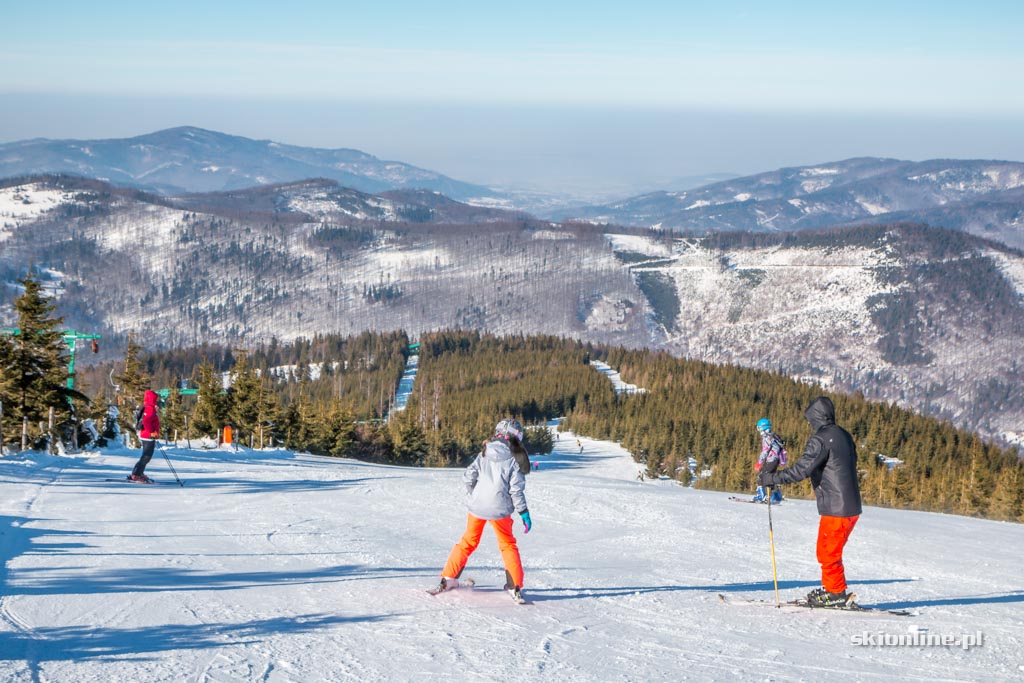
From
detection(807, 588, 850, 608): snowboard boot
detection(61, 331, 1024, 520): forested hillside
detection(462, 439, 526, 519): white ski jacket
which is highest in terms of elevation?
detection(462, 439, 526, 519): white ski jacket

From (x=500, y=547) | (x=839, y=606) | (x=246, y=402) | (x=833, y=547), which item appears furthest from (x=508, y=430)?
(x=246, y=402)

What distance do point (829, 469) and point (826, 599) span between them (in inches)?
56.8

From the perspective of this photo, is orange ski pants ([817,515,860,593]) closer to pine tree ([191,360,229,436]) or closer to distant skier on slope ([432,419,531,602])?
distant skier on slope ([432,419,531,602])

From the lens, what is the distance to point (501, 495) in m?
10.6

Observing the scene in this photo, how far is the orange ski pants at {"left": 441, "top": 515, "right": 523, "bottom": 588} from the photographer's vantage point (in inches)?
420

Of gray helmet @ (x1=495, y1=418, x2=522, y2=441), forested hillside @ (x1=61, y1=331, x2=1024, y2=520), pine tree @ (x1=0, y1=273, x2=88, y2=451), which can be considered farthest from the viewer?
forested hillside @ (x1=61, y1=331, x2=1024, y2=520)

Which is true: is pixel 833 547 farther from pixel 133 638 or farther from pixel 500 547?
pixel 133 638

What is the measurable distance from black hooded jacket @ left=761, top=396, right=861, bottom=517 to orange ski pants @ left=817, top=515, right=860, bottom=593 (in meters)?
0.10

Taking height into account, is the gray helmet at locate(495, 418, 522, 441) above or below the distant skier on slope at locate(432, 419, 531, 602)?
above

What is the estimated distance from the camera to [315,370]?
170375 mm

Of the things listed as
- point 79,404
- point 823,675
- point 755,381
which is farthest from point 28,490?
point 755,381

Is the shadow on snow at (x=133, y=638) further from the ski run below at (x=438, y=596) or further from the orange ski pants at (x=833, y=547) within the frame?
the orange ski pants at (x=833, y=547)

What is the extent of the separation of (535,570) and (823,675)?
4898mm

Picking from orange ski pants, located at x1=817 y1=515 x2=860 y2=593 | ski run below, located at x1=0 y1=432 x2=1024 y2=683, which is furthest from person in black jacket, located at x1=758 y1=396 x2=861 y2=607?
ski run below, located at x1=0 y1=432 x2=1024 y2=683
